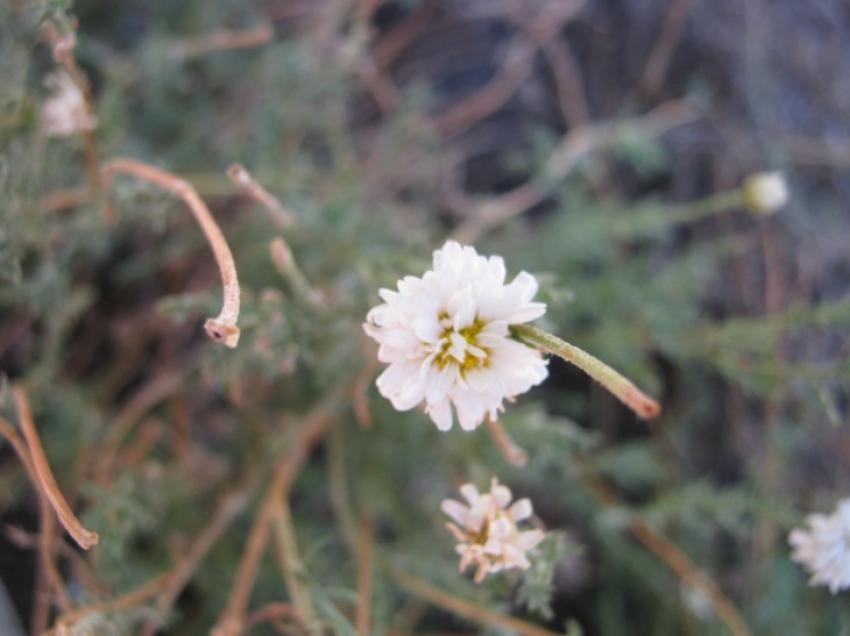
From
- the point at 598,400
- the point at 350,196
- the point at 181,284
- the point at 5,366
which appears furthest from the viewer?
the point at 598,400

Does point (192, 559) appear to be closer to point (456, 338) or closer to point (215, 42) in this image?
point (456, 338)

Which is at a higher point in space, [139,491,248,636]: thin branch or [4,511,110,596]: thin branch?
[139,491,248,636]: thin branch

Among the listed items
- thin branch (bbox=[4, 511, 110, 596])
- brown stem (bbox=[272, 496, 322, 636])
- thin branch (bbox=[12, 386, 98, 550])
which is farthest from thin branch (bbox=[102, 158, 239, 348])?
thin branch (bbox=[4, 511, 110, 596])

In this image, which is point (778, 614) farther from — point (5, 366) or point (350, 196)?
point (5, 366)

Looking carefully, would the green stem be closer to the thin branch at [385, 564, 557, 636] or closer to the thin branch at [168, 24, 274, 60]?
the thin branch at [385, 564, 557, 636]

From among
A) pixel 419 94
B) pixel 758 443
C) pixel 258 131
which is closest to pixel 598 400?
pixel 758 443
